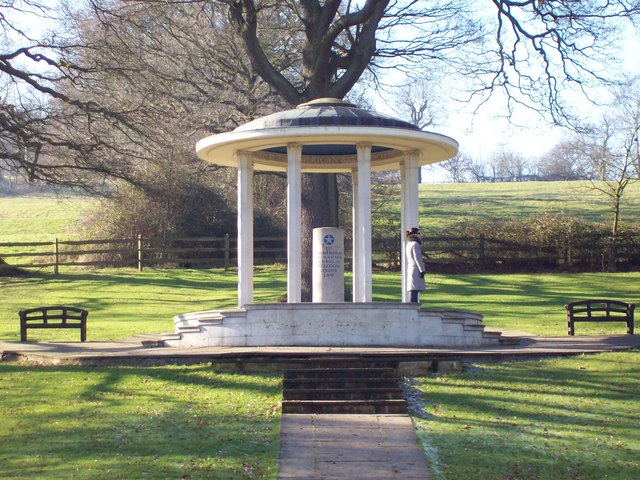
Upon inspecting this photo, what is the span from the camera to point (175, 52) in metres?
28.5

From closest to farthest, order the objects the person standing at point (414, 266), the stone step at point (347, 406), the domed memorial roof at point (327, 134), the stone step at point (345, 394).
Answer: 1. the stone step at point (347, 406)
2. the stone step at point (345, 394)
3. the domed memorial roof at point (327, 134)
4. the person standing at point (414, 266)

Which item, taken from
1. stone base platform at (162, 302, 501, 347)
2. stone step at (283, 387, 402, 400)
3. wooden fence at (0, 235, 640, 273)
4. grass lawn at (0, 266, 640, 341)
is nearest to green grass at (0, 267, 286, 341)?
grass lawn at (0, 266, 640, 341)

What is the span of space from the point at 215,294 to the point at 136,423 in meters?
18.1

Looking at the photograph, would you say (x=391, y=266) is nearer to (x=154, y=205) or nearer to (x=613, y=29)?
(x=154, y=205)

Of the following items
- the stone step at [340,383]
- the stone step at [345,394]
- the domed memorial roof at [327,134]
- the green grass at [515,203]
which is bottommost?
the stone step at [345,394]

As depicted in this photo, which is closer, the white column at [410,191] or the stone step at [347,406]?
the stone step at [347,406]

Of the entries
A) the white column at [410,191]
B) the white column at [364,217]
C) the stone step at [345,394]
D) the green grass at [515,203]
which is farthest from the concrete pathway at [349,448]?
the green grass at [515,203]

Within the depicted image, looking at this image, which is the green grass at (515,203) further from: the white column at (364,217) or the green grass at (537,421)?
the green grass at (537,421)

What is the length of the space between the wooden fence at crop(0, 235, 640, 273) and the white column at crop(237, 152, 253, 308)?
18176 mm

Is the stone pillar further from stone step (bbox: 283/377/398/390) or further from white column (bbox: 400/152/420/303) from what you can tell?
stone step (bbox: 283/377/398/390)

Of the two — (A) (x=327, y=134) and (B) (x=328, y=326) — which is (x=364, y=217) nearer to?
(A) (x=327, y=134)

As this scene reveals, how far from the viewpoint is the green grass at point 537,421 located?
9523mm

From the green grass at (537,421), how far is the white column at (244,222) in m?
4.97

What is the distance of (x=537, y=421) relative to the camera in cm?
1123
